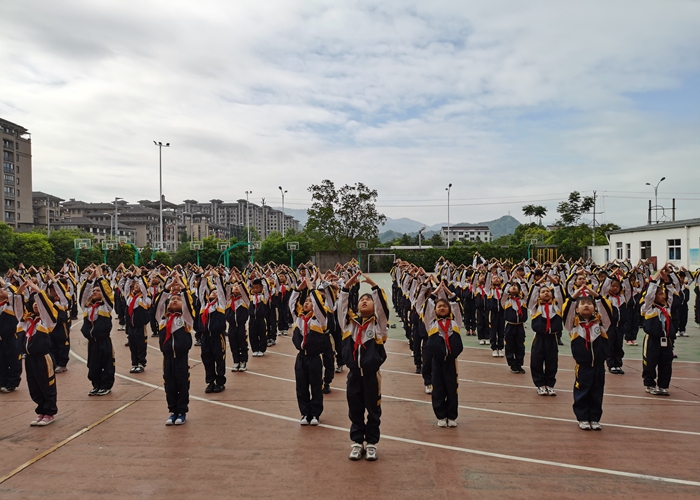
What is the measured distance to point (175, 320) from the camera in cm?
753

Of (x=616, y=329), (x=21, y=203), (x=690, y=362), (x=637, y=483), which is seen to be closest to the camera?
(x=637, y=483)

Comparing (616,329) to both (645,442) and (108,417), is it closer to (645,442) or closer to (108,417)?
(645,442)

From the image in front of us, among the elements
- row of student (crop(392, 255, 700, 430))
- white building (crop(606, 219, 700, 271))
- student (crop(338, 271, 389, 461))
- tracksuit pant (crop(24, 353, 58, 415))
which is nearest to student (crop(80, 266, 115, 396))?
tracksuit pant (crop(24, 353, 58, 415))

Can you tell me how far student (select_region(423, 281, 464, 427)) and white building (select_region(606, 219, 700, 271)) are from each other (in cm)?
2575

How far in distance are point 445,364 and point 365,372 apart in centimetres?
137

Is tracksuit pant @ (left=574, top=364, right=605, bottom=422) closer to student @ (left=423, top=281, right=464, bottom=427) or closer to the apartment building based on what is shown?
student @ (left=423, top=281, right=464, bottom=427)

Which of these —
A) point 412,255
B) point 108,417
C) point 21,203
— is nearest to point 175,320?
point 108,417

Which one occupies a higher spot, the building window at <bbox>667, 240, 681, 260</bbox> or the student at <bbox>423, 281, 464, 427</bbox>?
the building window at <bbox>667, 240, 681, 260</bbox>

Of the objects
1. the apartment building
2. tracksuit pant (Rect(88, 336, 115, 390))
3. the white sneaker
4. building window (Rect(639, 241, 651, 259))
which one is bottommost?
the white sneaker

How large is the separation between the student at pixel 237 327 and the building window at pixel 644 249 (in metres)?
30.1

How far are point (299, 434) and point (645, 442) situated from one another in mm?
4328

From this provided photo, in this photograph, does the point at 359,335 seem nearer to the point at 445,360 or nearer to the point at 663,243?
the point at 445,360

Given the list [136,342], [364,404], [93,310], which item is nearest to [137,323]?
[136,342]

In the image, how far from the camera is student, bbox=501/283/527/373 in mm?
10062
